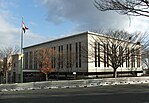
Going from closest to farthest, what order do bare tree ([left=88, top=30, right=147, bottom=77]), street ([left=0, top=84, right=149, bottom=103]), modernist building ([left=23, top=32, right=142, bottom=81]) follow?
1. street ([left=0, top=84, right=149, bottom=103])
2. bare tree ([left=88, top=30, right=147, bottom=77])
3. modernist building ([left=23, top=32, right=142, bottom=81])

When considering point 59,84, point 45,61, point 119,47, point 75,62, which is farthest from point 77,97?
point 75,62

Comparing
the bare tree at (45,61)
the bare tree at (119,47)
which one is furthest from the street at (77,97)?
the bare tree at (45,61)

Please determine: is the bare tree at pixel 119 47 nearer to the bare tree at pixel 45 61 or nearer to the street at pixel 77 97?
the bare tree at pixel 45 61

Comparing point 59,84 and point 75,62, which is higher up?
point 75,62

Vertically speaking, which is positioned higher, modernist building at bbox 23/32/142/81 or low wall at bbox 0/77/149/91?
modernist building at bbox 23/32/142/81

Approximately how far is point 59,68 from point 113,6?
245ft

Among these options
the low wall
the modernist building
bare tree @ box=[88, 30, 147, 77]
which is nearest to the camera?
the low wall

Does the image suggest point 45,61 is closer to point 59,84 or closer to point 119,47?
point 119,47

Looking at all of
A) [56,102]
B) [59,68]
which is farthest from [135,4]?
[59,68]

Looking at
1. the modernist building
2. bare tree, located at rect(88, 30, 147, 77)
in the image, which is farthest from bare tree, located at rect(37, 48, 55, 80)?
bare tree, located at rect(88, 30, 147, 77)

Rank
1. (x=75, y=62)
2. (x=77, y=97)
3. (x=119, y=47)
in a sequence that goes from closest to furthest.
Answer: (x=77, y=97) → (x=119, y=47) → (x=75, y=62)

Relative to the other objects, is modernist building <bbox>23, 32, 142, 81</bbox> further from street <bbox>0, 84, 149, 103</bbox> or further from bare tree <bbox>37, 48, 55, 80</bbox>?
street <bbox>0, 84, 149, 103</bbox>

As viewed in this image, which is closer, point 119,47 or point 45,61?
point 119,47

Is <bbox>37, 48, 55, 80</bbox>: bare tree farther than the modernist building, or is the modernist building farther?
the modernist building
